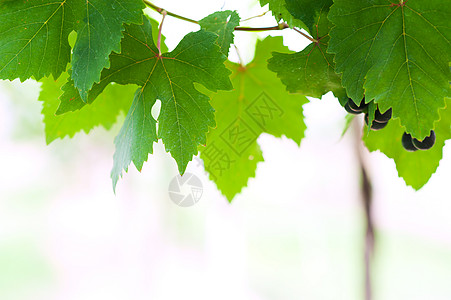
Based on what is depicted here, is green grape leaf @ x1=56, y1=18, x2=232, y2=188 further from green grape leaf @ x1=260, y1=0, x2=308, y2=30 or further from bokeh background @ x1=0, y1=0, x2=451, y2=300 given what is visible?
bokeh background @ x1=0, y1=0, x2=451, y2=300

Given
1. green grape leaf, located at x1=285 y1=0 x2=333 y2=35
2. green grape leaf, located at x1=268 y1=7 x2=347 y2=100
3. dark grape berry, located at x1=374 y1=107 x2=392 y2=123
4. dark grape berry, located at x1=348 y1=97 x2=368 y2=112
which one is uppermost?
green grape leaf, located at x1=285 y1=0 x2=333 y2=35

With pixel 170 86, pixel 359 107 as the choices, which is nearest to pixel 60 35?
pixel 170 86

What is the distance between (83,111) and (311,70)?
19 cm

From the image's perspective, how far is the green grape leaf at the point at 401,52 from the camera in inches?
8.7

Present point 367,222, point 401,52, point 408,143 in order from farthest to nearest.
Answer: point 367,222 < point 408,143 < point 401,52

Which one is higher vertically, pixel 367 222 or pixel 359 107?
pixel 367 222

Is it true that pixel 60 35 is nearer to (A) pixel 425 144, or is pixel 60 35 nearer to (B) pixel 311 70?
(B) pixel 311 70

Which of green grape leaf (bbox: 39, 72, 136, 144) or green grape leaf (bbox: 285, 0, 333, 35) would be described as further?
green grape leaf (bbox: 39, 72, 136, 144)

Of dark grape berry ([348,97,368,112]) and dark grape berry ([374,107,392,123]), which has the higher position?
dark grape berry ([348,97,368,112])

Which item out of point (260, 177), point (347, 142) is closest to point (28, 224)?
point (260, 177)

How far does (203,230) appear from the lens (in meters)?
1.86

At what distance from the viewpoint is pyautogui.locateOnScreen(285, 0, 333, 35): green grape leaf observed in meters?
0.23

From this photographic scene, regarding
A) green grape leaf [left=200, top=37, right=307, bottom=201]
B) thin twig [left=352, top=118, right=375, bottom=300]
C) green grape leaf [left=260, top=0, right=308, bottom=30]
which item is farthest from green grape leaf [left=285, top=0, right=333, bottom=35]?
thin twig [left=352, top=118, right=375, bottom=300]

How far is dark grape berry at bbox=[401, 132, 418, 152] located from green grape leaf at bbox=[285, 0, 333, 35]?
0.13 m
